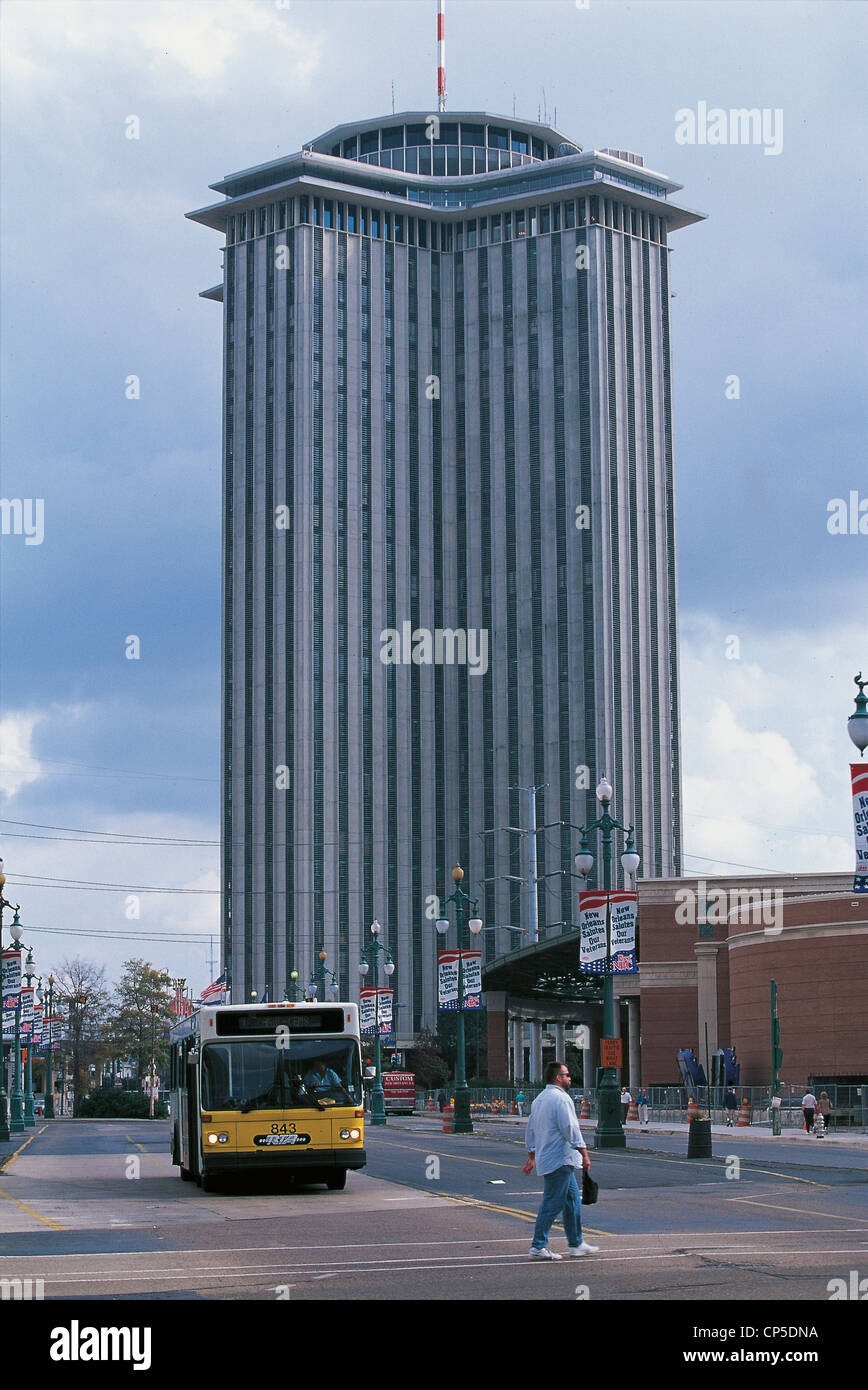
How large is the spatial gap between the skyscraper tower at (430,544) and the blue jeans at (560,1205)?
136 m

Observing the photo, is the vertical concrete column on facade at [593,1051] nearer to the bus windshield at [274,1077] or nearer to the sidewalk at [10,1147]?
the sidewalk at [10,1147]

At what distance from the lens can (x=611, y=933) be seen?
37.2 metres

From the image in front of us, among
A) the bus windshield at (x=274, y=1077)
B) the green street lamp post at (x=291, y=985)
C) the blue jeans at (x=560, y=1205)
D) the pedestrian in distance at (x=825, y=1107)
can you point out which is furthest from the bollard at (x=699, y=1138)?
the blue jeans at (x=560, y=1205)

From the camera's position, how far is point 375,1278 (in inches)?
553

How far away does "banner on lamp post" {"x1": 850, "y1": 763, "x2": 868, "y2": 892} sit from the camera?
87.5 feet

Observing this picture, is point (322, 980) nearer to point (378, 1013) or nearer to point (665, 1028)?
point (378, 1013)

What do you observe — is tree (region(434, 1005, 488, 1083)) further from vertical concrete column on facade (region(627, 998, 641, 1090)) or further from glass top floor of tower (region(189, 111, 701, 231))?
glass top floor of tower (region(189, 111, 701, 231))

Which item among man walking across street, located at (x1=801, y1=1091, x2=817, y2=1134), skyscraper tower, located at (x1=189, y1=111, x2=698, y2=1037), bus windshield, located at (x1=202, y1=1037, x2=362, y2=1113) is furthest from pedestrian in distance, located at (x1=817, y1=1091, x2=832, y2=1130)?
skyscraper tower, located at (x1=189, y1=111, x2=698, y2=1037)

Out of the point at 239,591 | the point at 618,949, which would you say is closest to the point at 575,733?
the point at 239,591

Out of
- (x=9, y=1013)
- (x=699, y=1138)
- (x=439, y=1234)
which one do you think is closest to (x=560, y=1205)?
(x=439, y=1234)

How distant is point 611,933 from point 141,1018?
4067 inches

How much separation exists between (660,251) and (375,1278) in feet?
515

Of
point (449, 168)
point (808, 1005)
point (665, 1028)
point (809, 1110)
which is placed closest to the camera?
point (809, 1110)

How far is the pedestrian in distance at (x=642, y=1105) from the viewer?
55.3m
